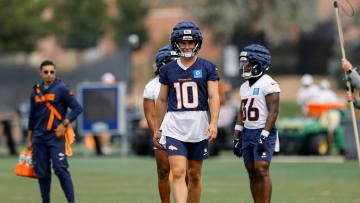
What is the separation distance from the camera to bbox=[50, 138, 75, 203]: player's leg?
1148 cm

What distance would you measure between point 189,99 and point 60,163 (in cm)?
231

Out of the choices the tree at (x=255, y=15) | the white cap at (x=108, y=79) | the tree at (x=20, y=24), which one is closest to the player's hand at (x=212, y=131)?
the white cap at (x=108, y=79)

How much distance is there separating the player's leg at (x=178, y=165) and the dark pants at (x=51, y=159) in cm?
201

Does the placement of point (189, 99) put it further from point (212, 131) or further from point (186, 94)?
point (212, 131)

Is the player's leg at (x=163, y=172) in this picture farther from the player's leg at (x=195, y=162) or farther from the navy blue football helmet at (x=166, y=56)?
the navy blue football helmet at (x=166, y=56)

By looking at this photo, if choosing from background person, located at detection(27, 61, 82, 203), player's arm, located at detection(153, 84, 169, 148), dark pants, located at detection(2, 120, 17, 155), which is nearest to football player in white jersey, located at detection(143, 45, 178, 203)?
player's arm, located at detection(153, 84, 169, 148)

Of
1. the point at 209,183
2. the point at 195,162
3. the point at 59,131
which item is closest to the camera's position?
the point at 195,162

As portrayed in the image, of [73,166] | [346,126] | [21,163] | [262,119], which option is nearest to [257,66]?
[262,119]

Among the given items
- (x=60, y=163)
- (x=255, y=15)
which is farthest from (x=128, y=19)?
(x=60, y=163)

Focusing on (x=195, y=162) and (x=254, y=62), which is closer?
(x=195, y=162)

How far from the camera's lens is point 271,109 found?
10.6m

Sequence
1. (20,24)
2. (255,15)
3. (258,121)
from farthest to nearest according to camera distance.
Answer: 1. (255,15)
2. (20,24)
3. (258,121)

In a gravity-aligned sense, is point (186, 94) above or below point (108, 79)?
below

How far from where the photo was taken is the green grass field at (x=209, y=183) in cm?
1396
